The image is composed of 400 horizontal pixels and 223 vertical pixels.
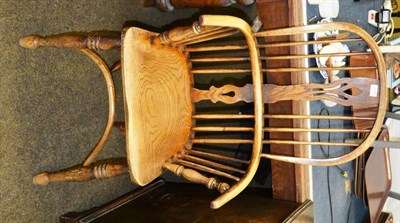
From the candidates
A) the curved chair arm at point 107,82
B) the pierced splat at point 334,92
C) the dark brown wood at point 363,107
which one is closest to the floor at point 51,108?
the curved chair arm at point 107,82

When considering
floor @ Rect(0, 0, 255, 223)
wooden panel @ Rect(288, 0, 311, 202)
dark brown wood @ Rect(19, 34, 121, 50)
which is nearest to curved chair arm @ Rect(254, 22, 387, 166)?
wooden panel @ Rect(288, 0, 311, 202)

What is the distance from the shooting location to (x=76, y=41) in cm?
132

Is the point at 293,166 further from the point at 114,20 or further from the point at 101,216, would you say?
the point at 114,20

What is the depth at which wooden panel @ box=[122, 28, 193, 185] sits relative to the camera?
1181 mm

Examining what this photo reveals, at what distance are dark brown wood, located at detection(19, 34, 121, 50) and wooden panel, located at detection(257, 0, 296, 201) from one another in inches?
22.2

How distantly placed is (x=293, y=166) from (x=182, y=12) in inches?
37.0

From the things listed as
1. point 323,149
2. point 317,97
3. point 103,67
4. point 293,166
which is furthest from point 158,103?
point 323,149

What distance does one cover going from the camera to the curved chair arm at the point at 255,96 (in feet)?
3.52

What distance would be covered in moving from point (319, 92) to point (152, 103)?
0.51 metres

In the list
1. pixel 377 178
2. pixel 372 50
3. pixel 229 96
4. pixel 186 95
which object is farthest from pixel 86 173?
pixel 377 178

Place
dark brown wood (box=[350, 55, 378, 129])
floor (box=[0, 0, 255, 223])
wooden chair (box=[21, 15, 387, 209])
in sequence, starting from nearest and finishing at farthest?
1. wooden chair (box=[21, 15, 387, 209])
2. floor (box=[0, 0, 255, 223])
3. dark brown wood (box=[350, 55, 378, 129])

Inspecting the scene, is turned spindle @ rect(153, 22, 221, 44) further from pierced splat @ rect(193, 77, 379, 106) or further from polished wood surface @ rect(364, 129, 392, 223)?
polished wood surface @ rect(364, 129, 392, 223)

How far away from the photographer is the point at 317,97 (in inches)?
50.1

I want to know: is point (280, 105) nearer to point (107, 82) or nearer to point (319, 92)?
point (319, 92)
